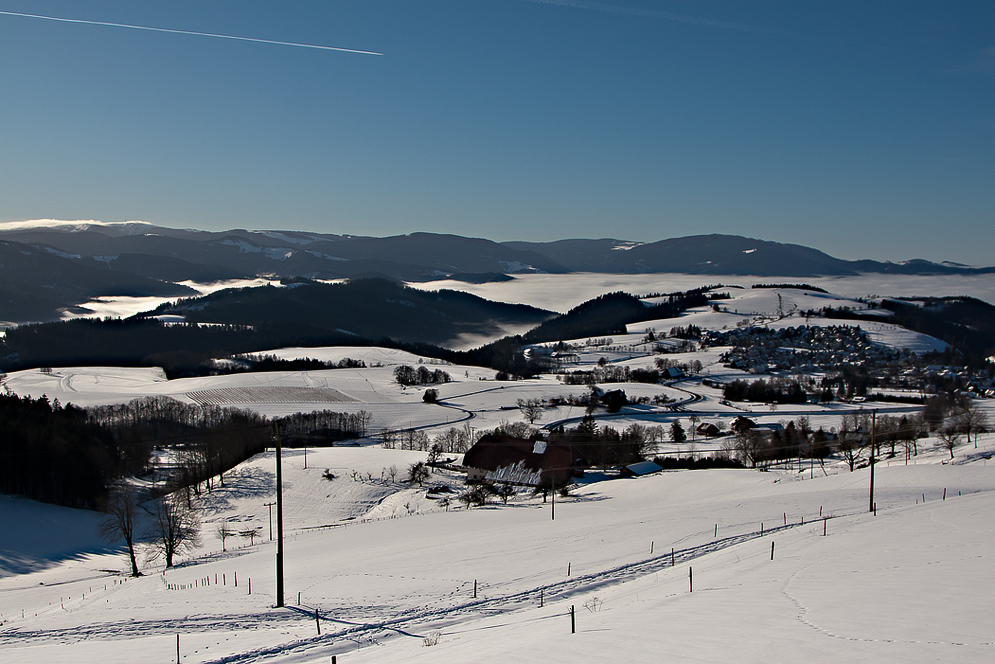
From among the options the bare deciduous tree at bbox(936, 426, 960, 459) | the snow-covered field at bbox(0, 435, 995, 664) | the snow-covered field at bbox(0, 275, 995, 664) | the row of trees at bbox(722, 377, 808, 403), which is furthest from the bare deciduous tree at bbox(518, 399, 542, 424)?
the snow-covered field at bbox(0, 435, 995, 664)

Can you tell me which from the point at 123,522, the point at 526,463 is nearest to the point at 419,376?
the point at 526,463

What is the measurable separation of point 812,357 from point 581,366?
53.8 metres

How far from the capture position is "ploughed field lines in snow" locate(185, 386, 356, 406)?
107938 mm

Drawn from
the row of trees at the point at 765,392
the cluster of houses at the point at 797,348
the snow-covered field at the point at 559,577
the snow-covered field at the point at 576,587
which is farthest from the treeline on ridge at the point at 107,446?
the cluster of houses at the point at 797,348

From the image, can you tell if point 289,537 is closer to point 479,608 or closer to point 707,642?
point 479,608

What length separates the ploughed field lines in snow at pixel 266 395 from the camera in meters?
108

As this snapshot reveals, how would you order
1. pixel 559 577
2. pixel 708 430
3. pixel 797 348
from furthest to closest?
pixel 797 348 < pixel 708 430 < pixel 559 577

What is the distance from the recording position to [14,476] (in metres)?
49.0

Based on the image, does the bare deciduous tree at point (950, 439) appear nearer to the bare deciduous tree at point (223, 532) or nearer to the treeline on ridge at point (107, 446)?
the treeline on ridge at point (107, 446)

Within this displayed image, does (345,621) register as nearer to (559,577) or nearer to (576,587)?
(576,587)

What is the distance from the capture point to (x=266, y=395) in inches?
4449

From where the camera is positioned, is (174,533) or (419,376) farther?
(419,376)

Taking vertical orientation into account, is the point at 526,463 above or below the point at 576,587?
below

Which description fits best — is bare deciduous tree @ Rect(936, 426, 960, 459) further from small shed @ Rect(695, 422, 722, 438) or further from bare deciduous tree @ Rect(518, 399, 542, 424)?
bare deciduous tree @ Rect(518, 399, 542, 424)
